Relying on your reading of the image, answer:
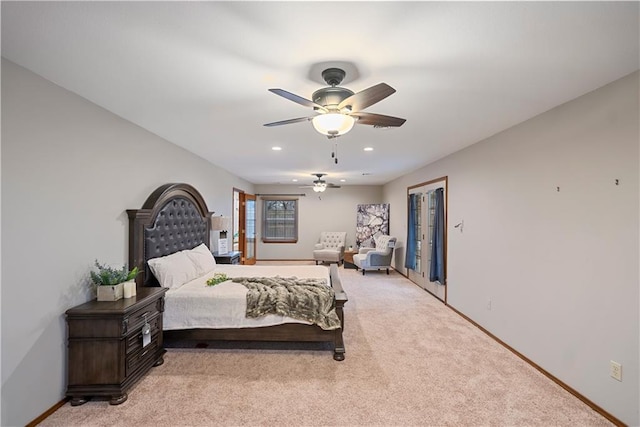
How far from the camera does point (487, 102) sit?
2.58 metres

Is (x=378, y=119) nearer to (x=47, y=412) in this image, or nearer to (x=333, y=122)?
A: (x=333, y=122)

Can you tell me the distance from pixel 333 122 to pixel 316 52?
43 centimetres

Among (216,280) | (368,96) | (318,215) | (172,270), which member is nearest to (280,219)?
(318,215)

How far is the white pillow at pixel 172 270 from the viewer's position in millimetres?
3281

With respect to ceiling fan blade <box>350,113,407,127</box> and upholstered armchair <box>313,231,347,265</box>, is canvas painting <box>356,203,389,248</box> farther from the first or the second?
ceiling fan blade <box>350,113,407,127</box>

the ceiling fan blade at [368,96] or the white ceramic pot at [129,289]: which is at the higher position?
the ceiling fan blade at [368,96]

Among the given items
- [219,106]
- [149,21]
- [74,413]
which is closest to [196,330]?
[74,413]

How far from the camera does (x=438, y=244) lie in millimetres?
5184

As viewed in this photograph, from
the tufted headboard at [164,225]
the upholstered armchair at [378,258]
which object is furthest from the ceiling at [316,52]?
the upholstered armchair at [378,258]

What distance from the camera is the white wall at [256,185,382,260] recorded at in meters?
9.30

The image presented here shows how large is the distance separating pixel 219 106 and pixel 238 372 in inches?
94.0

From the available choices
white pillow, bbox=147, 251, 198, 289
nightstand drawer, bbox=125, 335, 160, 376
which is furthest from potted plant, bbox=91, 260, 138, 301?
white pillow, bbox=147, 251, 198, 289

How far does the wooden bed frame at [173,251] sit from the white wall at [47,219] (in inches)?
8.6

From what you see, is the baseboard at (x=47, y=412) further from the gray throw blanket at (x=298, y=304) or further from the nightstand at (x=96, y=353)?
the gray throw blanket at (x=298, y=304)
